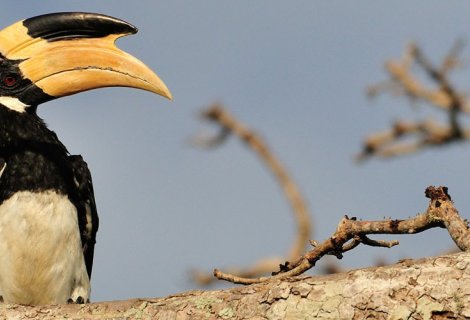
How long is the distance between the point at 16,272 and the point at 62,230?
494mm

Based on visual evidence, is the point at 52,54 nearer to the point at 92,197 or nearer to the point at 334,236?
the point at 92,197

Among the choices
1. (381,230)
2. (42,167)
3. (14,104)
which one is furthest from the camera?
(14,104)

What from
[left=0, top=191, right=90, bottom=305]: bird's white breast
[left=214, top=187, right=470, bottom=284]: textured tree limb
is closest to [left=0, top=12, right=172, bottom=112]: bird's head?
[left=0, top=191, right=90, bottom=305]: bird's white breast

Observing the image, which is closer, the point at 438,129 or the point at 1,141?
the point at 1,141

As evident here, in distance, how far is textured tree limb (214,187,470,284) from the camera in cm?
547

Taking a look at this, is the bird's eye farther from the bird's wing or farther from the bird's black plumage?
the bird's wing

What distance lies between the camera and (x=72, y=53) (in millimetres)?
8555

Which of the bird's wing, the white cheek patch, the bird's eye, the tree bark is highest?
the bird's eye

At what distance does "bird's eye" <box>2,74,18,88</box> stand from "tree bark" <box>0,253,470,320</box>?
367 centimetres

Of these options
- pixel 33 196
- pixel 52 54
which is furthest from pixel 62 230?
pixel 52 54

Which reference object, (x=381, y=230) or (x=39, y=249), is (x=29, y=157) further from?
(x=381, y=230)

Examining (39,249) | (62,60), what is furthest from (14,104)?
(39,249)

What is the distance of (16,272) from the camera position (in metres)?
8.05

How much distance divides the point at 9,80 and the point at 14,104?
22cm
